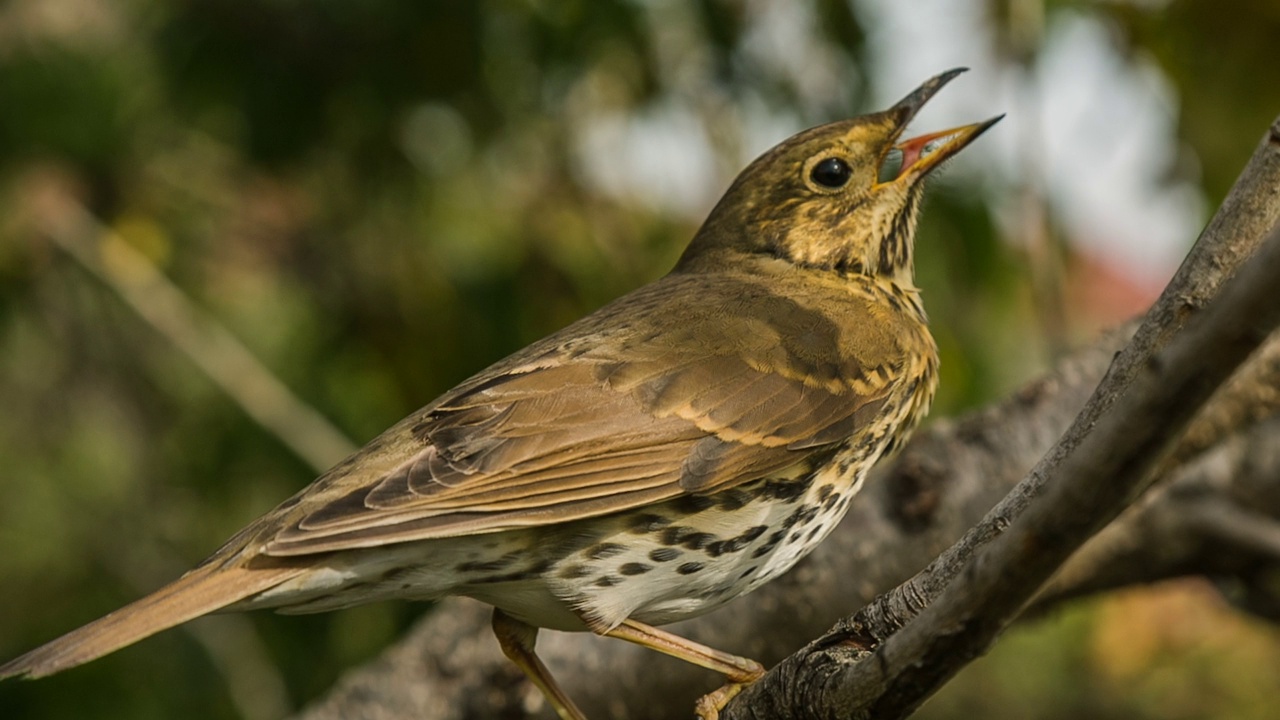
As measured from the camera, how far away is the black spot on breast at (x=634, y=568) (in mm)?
2812

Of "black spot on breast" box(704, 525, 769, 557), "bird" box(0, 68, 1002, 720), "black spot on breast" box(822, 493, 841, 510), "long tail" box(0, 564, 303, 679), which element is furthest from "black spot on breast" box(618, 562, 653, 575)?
"long tail" box(0, 564, 303, 679)

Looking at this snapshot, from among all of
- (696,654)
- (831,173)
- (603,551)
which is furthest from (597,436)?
(831,173)

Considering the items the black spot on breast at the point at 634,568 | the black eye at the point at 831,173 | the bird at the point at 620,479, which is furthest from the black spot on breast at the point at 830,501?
the black eye at the point at 831,173

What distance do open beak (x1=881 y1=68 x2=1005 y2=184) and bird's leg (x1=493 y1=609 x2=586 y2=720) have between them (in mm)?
1473

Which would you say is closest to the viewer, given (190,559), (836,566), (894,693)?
(894,693)

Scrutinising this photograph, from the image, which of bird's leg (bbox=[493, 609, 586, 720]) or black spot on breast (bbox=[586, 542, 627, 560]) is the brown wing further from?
bird's leg (bbox=[493, 609, 586, 720])

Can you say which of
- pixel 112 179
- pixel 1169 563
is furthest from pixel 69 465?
pixel 1169 563

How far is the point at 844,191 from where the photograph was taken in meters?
3.74

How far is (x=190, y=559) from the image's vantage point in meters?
5.09

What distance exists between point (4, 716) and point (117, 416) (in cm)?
144

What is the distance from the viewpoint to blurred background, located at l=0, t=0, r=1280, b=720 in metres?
4.27

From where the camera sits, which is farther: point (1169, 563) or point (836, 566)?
point (1169, 563)

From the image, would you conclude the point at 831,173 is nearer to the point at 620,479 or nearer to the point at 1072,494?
the point at 620,479

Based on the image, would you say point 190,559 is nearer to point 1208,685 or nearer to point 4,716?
point 4,716
